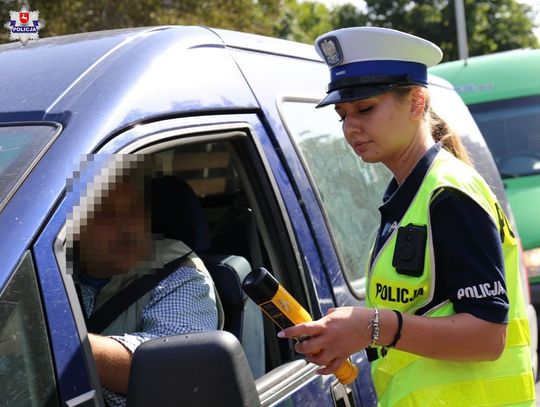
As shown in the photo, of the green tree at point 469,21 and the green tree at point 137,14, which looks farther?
the green tree at point 469,21

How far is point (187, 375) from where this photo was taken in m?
1.52

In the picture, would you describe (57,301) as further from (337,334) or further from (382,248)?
(382,248)

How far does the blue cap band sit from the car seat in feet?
2.36

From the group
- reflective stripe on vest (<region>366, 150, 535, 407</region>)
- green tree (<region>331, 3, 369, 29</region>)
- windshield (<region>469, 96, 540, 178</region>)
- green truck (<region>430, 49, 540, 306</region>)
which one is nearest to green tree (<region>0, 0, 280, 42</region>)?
green truck (<region>430, 49, 540, 306</region>)

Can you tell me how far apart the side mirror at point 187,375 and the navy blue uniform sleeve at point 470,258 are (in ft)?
1.88

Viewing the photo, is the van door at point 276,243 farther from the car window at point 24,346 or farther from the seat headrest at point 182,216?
the car window at point 24,346

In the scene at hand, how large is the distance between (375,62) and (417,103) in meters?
0.15

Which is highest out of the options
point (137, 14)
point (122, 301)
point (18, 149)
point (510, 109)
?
point (18, 149)

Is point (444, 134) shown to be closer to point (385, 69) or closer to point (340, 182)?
point (385, 69)

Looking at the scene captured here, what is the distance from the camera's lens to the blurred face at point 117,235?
6.24 feet

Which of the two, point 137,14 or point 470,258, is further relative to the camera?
point 137,14

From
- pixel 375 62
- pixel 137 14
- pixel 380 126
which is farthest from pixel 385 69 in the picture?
pixel 137 14

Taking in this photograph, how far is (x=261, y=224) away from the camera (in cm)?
256

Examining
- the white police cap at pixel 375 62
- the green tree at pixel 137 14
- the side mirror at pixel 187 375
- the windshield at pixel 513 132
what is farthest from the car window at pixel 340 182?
the green tree at pixel 137 14
